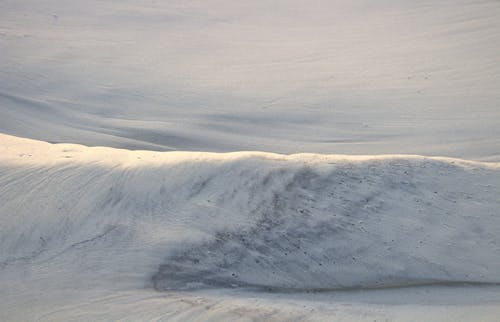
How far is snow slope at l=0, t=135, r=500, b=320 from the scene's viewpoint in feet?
6.48

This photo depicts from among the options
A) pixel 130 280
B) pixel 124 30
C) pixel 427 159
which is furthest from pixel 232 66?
pixel 130 280

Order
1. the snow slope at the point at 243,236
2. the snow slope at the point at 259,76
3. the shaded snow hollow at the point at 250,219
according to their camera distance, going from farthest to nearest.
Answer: the snow slope at the point at 259,76 < the shaded snow hollow at the point at 250,219 < the snow slope at the point at 243,236

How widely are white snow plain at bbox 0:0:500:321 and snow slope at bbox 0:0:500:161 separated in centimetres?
2

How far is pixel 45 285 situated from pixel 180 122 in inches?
61.6

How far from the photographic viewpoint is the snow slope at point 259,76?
3.26 metres

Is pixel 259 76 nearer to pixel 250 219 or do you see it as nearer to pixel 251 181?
pixel 251 181

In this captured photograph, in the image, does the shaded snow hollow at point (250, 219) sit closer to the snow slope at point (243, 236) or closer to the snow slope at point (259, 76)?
the snow slope at point (243, 236)

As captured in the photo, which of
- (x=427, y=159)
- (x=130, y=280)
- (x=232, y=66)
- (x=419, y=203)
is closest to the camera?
(x=130, y=280)

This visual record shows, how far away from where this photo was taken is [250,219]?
226cm

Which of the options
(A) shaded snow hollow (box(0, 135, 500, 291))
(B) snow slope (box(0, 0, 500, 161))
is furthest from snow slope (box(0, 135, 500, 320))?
(B) snow slope (box(0, 0, 500, 161))

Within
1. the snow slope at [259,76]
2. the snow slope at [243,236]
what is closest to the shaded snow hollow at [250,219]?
the snow slope at [243,236]

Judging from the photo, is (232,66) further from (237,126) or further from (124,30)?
(124,30)

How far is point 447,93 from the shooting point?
3.56 meters

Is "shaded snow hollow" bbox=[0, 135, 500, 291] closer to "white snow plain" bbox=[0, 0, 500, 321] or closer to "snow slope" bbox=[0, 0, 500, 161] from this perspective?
"white snow plain" bbox=[0, 0, 500, 321]
